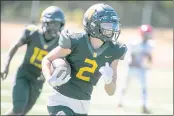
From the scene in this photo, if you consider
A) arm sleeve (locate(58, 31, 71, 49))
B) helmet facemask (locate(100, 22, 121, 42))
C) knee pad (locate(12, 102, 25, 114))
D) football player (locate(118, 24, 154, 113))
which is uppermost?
helmet facemask (locate(100, 22, 121, 42))

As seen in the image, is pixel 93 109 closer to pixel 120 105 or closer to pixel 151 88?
pixel 120 105

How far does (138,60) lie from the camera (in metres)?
10.3

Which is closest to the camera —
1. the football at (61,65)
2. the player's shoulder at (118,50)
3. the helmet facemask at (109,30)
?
the football at (61,65)

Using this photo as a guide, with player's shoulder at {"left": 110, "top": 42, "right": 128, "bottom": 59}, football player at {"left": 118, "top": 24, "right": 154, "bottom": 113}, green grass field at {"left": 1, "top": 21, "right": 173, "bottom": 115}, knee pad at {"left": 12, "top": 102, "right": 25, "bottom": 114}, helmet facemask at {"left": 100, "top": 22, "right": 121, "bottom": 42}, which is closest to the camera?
helmet facemask at {"left": 100, "top": 22, "right": 121, "bottom": 42}

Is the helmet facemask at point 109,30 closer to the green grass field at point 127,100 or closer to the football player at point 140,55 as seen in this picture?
the green grass field at point 127,100

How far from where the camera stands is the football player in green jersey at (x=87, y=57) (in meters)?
4.80

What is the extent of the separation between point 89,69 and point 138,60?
5.45 m

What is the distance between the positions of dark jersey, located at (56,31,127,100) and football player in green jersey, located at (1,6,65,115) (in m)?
1.87

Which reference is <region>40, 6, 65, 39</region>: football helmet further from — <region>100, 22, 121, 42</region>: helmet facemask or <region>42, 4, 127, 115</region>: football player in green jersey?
<region>100, 22, 121, 42</region>: helmet facemask

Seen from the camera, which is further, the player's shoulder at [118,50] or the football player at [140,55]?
the football player at [140,55]

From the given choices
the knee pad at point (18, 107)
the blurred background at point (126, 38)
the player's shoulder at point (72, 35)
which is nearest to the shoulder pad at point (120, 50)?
the player's shoulder at point (72, 35)

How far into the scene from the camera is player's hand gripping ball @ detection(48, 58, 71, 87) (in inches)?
177

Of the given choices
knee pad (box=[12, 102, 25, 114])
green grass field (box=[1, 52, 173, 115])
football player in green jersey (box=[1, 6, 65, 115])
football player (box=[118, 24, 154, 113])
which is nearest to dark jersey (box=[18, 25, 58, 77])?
football player in green jersey (box=[1, 6, 65, 115])

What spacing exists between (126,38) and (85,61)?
20.7 metres
